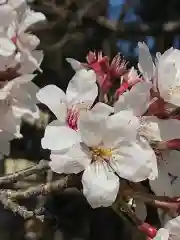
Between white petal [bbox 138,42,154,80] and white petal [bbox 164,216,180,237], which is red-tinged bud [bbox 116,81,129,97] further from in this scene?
white petal [bbox 164,216,180,237]

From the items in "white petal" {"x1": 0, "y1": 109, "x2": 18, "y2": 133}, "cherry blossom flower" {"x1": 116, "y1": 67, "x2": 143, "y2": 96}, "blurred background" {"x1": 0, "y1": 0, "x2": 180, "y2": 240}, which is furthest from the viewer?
"blurred background" {"x1": 0, "y1": 0, "x2": 180, "y2": 240}

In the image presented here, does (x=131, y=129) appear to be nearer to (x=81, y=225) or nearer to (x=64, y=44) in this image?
(x=64, y=44)

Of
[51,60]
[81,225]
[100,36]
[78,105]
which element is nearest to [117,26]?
[100,36]

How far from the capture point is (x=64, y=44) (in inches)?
104

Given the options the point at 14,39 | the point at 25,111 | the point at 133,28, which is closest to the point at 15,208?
the point at 25,111

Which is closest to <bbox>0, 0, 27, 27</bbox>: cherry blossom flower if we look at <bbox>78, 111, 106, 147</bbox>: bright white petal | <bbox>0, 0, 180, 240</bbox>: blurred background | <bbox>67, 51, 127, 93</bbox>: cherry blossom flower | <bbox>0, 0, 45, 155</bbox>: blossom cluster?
<bbox>0, 0, 45, 155</bbox>: blossom cluster

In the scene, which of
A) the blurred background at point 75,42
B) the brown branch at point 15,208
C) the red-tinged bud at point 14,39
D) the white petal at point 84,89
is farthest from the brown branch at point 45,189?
the blurred background at point 75,42

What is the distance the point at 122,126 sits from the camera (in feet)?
3.10

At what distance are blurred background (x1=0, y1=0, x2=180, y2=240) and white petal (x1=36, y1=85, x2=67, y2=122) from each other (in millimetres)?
1113

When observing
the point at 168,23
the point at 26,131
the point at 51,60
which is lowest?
the point at 26,131

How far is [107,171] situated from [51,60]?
178 cm

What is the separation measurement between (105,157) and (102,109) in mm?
74

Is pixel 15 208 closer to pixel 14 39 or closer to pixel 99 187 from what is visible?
pixel 99 187

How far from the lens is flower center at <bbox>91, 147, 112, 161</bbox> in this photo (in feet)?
3.22
